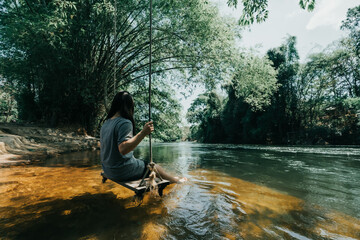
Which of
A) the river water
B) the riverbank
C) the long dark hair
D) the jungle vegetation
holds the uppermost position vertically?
the jungle vegetation

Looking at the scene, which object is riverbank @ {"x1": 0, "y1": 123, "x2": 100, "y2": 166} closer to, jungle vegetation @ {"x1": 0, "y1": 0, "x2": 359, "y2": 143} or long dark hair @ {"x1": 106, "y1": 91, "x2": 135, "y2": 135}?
jungle vegetation @ {"x1": 0, "y1": 0, "x2": 359, "y2": 143}

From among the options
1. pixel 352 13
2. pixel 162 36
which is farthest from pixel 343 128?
pixel 162 36

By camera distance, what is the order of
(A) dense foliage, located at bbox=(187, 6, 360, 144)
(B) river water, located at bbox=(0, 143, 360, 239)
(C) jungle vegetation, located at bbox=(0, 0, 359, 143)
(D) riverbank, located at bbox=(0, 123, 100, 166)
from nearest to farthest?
1. (B) river water, located at bbox=(0, 143, 360, 239)
2. (D) riverbank, located at bbox=(0, 123, 100, 166)
3. (C) jungle vegetation, located at bbox=(0, 0, 359, 143)
4. (A) dense foliage, located at bbox=(187, 6, 360, 144)

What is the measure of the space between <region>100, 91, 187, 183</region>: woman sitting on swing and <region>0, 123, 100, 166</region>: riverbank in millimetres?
5000

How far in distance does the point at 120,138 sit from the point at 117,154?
13.3 inches

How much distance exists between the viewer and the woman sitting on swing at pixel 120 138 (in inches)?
86.1

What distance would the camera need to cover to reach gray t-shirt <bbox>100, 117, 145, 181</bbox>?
7.20 feet

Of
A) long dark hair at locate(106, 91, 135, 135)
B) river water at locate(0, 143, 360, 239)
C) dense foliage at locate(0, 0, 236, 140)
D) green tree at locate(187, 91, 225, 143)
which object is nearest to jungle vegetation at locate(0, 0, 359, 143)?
dense foliage at locate(0, 0, 236, 140)

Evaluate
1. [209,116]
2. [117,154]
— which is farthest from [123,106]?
[209,116]

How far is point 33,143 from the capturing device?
8.56 meters

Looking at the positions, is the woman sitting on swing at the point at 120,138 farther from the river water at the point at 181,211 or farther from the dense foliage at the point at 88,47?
the dense foliage at the point at 88,47

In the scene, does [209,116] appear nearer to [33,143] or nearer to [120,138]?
[33,143]

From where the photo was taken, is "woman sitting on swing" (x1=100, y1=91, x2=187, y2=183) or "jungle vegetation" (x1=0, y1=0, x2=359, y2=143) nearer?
"woman sitting on swing" (x1=100, y1=91, x2=187, y2=183)

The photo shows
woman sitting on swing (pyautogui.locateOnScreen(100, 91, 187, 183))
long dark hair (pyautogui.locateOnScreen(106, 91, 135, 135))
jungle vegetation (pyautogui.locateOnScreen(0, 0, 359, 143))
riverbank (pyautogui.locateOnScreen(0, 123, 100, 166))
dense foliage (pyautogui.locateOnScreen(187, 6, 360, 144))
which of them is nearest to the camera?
woman sitting on swing (pyautogui.locateOnScreen(100, 91, 187, 183))
